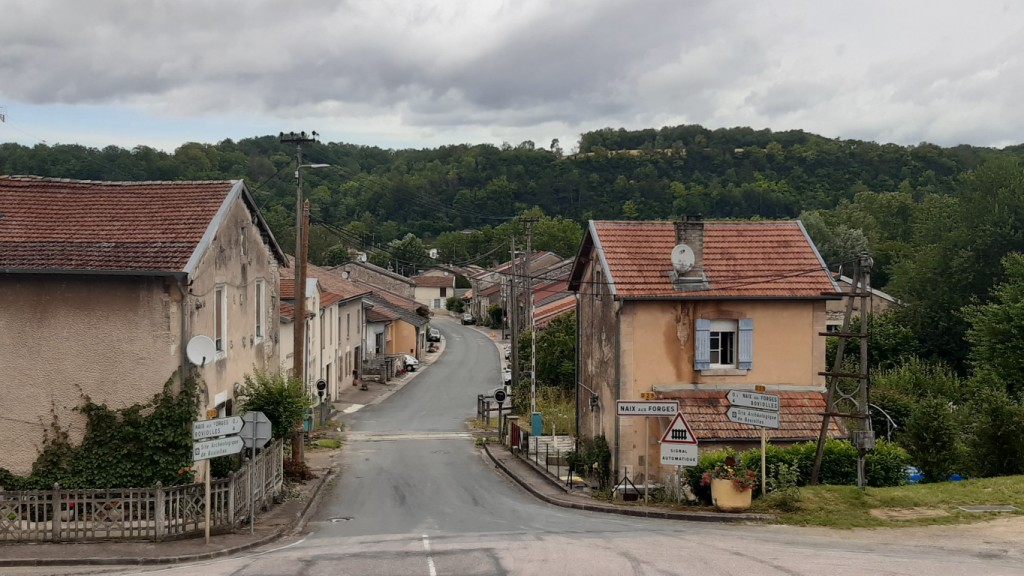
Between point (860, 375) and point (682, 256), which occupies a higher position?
point (682, 256)

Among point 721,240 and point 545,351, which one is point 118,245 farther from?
point 545,351

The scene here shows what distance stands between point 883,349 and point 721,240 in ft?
103

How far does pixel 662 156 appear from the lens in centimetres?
13888

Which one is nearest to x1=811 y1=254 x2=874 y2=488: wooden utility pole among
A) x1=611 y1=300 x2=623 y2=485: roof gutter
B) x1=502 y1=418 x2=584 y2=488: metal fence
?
x1=611 y1=300 x2=623 y2=485: roof gutter

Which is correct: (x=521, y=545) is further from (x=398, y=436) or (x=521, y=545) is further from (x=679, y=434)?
(x=398, y=436)

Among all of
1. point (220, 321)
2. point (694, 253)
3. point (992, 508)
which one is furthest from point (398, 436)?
point (992, 508)

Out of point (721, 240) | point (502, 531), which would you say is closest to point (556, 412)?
point (721, 240)

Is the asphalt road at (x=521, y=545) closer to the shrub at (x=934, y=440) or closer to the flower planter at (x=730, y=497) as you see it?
the flower planter at (x=730, y=497)

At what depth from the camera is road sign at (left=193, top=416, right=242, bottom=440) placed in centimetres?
1606

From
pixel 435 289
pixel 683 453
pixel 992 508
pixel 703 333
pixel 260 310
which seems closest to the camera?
pixel 992 508

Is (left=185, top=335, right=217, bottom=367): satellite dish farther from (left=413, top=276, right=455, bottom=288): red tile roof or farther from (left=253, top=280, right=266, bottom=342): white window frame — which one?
(left=413, top=276, right=455, bottom=288): red tile roof

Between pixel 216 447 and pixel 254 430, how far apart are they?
1.41 meters

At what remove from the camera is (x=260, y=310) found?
82.4 feet

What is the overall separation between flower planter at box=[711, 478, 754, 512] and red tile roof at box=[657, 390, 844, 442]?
133 inches
